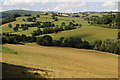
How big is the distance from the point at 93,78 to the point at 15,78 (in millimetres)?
12778

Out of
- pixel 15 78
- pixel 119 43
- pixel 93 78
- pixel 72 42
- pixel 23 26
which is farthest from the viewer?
pixel 23 26

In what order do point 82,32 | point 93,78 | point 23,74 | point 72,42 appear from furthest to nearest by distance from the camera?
point 82,32 → point 72,42 → point 93,78 → point 23,74

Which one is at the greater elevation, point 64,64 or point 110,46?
point 110,46

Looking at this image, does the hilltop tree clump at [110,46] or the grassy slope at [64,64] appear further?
the hilltop tree clump at [110,46]

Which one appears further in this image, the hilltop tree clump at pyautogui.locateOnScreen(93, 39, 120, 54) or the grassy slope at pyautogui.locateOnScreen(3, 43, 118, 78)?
the hilltop tree clump at pyautogui.locateOnScreen(93, 39, 120, 54)

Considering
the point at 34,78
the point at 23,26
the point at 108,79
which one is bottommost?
the point at 108,79

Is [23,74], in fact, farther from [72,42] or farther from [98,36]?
[98,36]

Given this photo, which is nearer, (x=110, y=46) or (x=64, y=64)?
(x=64, y=64)

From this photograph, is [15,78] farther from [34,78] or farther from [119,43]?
[119,43]

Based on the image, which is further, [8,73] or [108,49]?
[108,49]

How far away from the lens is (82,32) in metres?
123

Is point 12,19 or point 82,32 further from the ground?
point 12,19

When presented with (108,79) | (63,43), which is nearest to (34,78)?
(108,79)

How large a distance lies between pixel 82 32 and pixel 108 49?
42.7 meters
